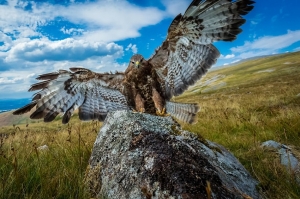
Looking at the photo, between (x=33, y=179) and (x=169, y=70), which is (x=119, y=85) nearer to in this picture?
(x=169, y=70)

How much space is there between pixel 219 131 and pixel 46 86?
18.1 feet

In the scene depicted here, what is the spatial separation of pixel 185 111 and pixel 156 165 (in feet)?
10.3

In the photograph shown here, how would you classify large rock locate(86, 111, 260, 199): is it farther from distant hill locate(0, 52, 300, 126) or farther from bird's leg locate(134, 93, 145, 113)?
distant hill locate(0, 52, 300, 126)

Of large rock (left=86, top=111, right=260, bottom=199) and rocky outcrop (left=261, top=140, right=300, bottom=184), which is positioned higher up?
large rock (left=86, top=111, right=260, bottom=199)

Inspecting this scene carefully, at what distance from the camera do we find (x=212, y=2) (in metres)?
5.08

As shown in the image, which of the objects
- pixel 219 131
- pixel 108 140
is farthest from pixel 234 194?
pixel 219 131

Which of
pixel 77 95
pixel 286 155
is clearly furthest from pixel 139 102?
pixel 286 155

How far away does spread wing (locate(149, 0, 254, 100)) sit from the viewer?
16.8 feet

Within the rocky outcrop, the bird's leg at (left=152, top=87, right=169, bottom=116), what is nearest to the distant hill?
the bird's leg at (left=152, top=87, right=169, bottom=116)

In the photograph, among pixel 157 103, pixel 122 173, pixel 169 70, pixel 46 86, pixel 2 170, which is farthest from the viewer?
pixel 169 70

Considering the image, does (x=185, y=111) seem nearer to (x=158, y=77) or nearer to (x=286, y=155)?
(x=158, y=77)

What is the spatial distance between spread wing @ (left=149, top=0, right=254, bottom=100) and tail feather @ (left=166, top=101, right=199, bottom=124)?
509 mm

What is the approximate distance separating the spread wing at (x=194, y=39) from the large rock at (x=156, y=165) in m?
2.57

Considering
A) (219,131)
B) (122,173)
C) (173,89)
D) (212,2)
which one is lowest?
(219,131)
